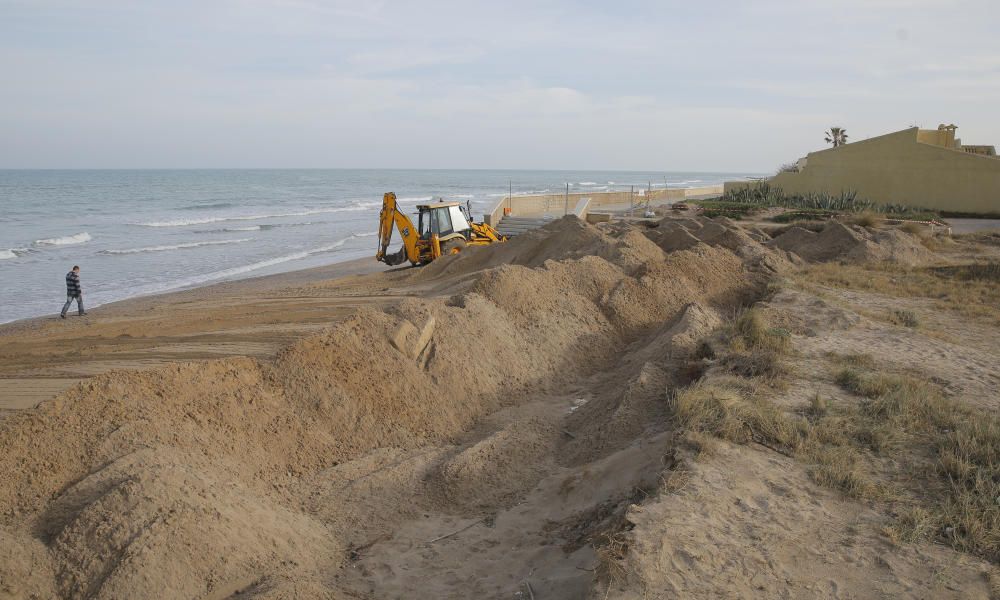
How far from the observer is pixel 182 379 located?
6453 millimetres

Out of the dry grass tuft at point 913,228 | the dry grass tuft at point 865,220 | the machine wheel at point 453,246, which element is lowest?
the machine wheel at point 453,246

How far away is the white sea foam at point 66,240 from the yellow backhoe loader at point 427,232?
17.6 metres

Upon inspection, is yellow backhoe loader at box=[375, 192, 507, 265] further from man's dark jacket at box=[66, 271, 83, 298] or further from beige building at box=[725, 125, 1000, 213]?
beige building at box=[725, 125, 1000, 213]

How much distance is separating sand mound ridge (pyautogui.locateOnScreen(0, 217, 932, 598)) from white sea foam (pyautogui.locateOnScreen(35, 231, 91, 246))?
1030 inches

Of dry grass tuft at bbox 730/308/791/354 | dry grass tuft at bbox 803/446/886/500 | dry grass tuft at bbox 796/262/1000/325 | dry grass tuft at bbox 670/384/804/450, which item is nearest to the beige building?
dry grass tuft at bbox 796/262/1000/325

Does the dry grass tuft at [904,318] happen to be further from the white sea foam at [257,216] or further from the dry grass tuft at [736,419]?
the white sea foam at [257,216]

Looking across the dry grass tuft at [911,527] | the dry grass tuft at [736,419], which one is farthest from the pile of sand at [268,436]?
the dry grass tuft at [911,527]

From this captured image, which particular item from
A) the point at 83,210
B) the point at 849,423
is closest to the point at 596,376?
the point at 849,423

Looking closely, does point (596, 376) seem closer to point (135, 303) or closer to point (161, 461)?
point (161, 461)

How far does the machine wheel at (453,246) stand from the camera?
64.3 feet

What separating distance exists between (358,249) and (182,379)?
24246 mm

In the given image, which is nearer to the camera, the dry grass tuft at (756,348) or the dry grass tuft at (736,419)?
the dry grass tuft at (736,419)

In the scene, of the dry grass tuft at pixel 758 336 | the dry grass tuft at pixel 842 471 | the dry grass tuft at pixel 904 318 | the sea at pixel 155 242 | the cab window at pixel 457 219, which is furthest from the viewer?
the sea at pixel 155 242

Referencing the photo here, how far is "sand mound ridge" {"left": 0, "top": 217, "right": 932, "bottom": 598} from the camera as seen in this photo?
456 cm
